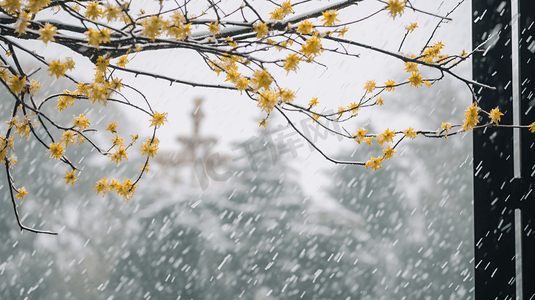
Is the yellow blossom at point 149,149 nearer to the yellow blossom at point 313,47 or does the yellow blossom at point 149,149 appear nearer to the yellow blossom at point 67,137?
the yellow blossom at point 67,137

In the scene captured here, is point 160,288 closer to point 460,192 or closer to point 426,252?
point 426,252

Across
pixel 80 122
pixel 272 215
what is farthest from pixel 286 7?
pixel 272 215

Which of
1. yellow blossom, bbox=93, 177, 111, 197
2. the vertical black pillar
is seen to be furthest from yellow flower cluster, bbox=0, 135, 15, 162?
the vertical black pillar

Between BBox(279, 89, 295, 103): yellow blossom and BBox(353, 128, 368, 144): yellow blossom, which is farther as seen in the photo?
BBox(353, 128, 368, 144): yellow blossom

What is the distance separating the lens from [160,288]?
4.20 ft

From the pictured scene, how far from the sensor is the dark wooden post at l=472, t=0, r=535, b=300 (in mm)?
684

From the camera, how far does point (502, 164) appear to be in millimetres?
702

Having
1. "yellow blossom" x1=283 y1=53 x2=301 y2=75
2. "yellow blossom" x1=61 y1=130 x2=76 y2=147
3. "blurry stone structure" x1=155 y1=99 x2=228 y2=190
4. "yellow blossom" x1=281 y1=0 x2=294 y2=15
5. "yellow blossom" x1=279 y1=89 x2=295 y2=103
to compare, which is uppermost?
"blurry stone structure" x1=155 y1=99 x2=228 y2=190

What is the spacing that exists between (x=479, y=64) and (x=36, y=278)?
1454 mm

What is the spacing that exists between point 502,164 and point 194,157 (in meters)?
1.13

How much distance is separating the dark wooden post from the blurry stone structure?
982mm

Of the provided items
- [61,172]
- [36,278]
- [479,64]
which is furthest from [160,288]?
[479,64]

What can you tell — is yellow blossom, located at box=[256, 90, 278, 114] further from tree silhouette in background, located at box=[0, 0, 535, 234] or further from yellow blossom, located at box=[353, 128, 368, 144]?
yellow blossom, located at box=[353, 128, 368, 144]

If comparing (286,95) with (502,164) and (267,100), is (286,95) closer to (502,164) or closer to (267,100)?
(267,100)
